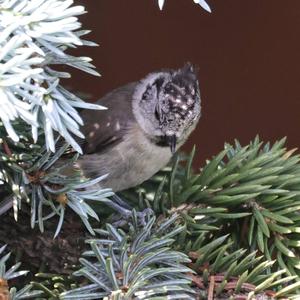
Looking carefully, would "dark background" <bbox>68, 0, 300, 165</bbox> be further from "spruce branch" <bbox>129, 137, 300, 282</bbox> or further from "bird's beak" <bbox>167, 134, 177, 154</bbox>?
"spruce branch" <bbox>129, 137, 300, 282</bbox>

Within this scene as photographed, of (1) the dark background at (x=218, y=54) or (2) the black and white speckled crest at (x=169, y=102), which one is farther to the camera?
(1) the dark background at (x=218, y=54)

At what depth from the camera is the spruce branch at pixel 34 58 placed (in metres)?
0.43

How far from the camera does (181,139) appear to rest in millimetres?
1084

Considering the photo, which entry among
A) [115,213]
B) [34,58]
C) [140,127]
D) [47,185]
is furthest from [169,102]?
[34,58]

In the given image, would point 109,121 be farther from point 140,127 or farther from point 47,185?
point 47,185

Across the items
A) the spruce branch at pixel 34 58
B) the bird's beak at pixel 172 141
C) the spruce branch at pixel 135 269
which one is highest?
the spruce branch at pixel 34 58

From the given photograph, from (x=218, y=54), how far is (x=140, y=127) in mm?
203

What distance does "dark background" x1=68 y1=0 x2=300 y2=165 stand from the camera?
3.78ft

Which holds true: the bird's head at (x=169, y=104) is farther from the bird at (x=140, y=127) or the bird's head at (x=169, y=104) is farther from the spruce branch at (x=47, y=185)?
the spruce branch at (x=47, y=185)

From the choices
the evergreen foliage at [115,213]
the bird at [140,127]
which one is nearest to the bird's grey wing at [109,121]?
the bird at [140,127]

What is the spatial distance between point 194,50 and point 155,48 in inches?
2.8

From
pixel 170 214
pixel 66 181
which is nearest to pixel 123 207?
pixel 170 214

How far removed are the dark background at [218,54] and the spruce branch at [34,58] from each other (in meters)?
0.67

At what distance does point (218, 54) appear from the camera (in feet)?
3.84
